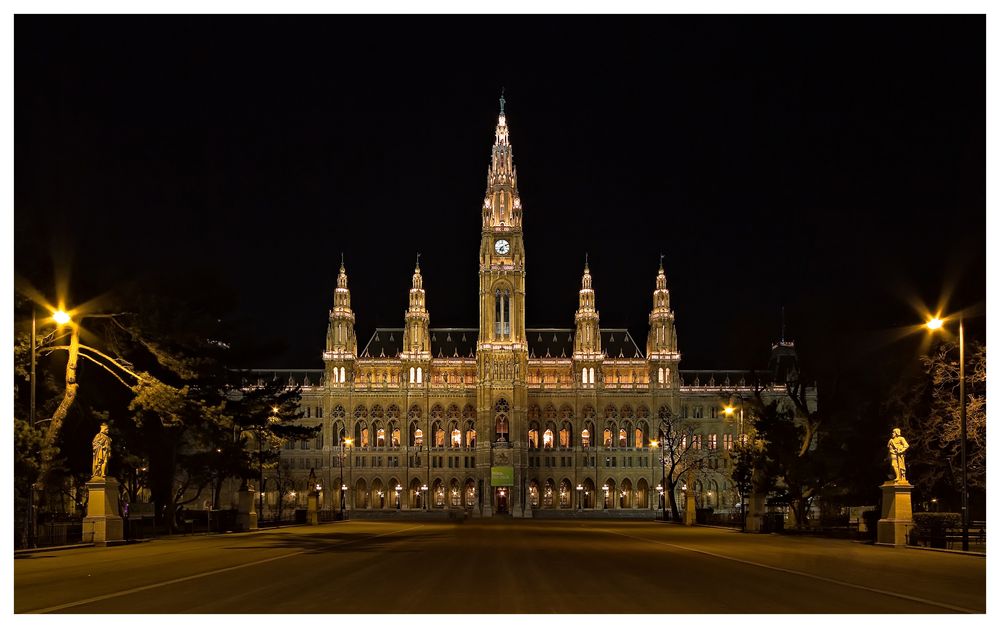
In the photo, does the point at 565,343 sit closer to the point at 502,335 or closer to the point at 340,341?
the point at 502,335

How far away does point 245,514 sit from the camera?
6069 cm

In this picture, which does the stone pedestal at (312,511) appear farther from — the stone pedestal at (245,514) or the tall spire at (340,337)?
the tall spire at (340,337)

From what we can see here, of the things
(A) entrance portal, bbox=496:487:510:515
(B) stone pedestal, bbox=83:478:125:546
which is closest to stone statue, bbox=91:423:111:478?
(B) stone pedestal, bbox=83:478:125:546

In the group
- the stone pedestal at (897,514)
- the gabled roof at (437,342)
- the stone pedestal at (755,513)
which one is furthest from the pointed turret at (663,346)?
the stone pedestal at (897,514)

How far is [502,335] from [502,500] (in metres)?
20.4

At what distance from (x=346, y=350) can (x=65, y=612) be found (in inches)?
5549

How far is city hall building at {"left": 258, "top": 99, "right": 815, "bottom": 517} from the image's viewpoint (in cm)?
15200

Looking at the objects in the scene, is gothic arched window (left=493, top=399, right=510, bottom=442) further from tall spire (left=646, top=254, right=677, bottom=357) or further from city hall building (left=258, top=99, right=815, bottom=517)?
tall spire (left=646, top=254, right=677, bottom=357)

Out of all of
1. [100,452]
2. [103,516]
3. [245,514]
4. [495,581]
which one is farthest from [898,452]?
[245,514]

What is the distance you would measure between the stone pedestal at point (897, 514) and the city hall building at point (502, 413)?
355 feet

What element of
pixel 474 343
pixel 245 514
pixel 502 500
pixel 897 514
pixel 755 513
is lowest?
pixel 502 500

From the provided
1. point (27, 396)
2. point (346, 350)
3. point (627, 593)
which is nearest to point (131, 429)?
point (27, 396)

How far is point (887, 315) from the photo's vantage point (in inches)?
2141

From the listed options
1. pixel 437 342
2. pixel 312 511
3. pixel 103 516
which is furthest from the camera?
pixel 437 342
